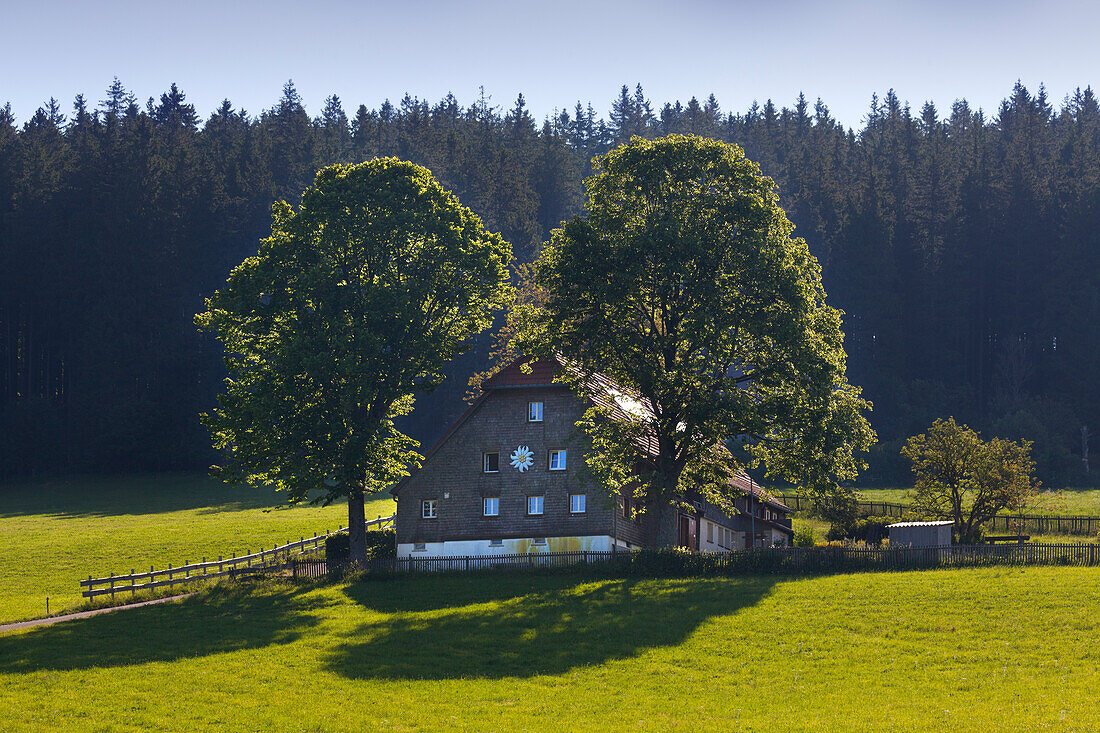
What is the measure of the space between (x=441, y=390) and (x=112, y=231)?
39354mm

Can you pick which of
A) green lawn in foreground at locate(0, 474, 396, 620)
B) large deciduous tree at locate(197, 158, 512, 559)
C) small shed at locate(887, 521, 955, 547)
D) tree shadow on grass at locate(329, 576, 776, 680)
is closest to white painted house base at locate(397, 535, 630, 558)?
large deciduous tree at locate(197, 158, 512, 559)

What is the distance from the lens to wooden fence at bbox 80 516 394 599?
42.8 m

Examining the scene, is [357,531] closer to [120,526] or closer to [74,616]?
[74,616]

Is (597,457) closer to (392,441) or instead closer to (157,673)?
(392,441)

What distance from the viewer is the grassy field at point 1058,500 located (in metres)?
67.9

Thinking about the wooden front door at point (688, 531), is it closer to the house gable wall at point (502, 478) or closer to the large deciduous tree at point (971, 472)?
the house gable wall at point (502, 478)

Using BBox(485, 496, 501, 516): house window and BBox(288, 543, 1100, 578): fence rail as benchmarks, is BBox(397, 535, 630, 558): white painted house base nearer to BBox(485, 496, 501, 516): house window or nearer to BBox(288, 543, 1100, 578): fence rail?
BBox(485, 496, 501, 516): house window

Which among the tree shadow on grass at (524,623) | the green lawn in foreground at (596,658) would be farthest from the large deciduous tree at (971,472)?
the tree shadow on grass at (524,623)

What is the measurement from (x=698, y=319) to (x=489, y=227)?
90795 mm

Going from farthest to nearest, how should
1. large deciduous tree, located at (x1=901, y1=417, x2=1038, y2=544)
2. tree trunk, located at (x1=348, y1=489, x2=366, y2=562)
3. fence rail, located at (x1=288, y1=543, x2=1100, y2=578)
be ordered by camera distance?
large deciduous tree, located at (x1=901, y1=417, x2=1038, y2=544), tree trunk, located at (x1=348, y1=489, x2=366, y2=562), fence rail, located at (x1=288, y1=543, x2=1100, y2=578)

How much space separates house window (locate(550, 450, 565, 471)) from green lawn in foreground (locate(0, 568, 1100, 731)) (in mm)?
8395

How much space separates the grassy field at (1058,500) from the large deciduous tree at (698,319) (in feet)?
104

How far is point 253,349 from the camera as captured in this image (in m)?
47.0

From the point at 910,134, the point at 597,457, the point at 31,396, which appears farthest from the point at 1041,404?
the point at 31,396
